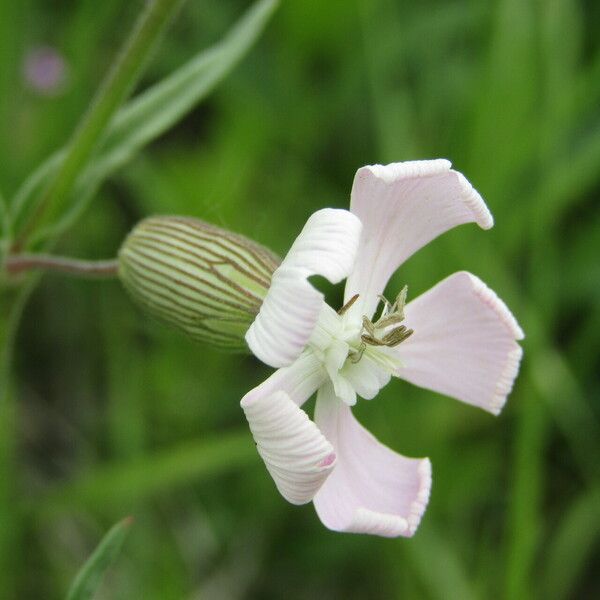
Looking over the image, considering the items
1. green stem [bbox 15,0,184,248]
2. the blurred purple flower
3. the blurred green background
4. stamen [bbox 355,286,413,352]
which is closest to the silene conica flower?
stamen [bbox 355,286,413,352]

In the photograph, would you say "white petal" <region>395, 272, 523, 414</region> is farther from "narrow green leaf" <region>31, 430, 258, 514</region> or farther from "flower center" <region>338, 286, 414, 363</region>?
"narrow green leaf" <region>31, 430, 258, 514</region>

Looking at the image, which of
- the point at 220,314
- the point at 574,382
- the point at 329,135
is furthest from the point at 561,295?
the point at 220,314

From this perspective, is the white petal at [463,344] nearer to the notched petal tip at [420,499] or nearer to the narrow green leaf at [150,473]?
the notched petal tip at [420,499]

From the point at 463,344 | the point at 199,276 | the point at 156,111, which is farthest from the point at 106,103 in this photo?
the point at 463,344

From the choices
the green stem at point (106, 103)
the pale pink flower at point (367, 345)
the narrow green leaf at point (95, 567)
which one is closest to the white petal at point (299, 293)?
the pale pink flower at point (367, 345)

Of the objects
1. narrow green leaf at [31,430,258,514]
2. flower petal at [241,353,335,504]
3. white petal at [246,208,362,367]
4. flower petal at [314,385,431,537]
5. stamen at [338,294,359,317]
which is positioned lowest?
narrow green leaf at [31,430,258,514]
